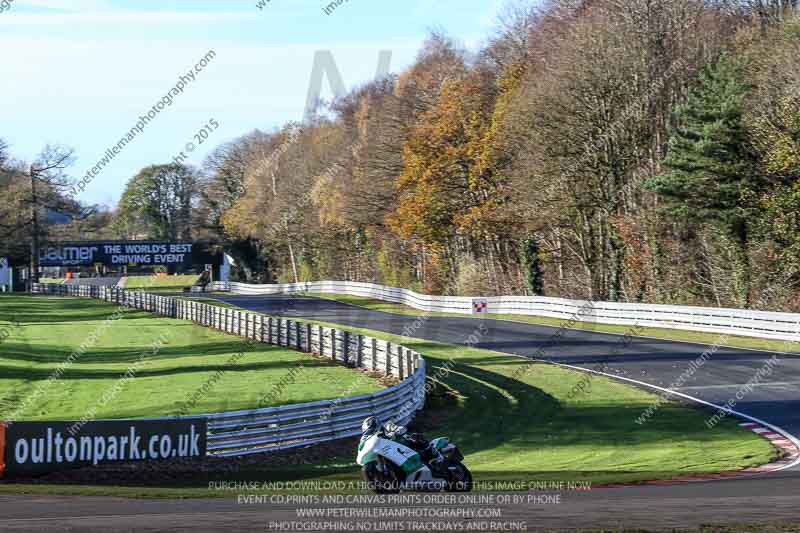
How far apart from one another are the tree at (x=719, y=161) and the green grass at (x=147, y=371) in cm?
1925

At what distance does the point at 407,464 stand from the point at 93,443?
6.38m

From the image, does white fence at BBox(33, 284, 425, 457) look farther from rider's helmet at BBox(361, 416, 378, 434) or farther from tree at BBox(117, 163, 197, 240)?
tree at BBox(117, 163, 197, 240)

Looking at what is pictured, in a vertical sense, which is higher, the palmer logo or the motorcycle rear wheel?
the palmer logo

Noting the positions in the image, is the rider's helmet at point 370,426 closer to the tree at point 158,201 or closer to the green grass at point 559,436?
the green grass at point 559,436

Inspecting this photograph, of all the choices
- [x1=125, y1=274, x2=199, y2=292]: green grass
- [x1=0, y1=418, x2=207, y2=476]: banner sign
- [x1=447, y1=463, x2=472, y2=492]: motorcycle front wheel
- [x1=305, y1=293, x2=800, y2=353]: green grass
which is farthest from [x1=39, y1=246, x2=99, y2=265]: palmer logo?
[x1=447, y1=463, x2=472, y2=492]: motorcycle front wheel

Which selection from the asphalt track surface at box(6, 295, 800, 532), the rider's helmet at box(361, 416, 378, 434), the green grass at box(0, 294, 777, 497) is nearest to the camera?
the asphalt track surface at box(6, 295, 800, 532)

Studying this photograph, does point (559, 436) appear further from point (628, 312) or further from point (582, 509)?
point (628, 312)

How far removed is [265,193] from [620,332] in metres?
70.0

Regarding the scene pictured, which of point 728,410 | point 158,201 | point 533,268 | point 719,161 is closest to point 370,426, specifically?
point 728,410

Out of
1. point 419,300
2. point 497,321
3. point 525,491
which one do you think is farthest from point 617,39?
point 525,491

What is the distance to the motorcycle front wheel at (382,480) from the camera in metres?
13.1

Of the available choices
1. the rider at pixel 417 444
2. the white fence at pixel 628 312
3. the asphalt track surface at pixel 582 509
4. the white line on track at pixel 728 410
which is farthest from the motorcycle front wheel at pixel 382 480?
the white fence at pixel 628 312

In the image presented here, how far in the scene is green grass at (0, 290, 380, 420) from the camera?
84.4 feet

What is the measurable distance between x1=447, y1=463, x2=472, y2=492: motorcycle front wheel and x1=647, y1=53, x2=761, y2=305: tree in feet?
106
